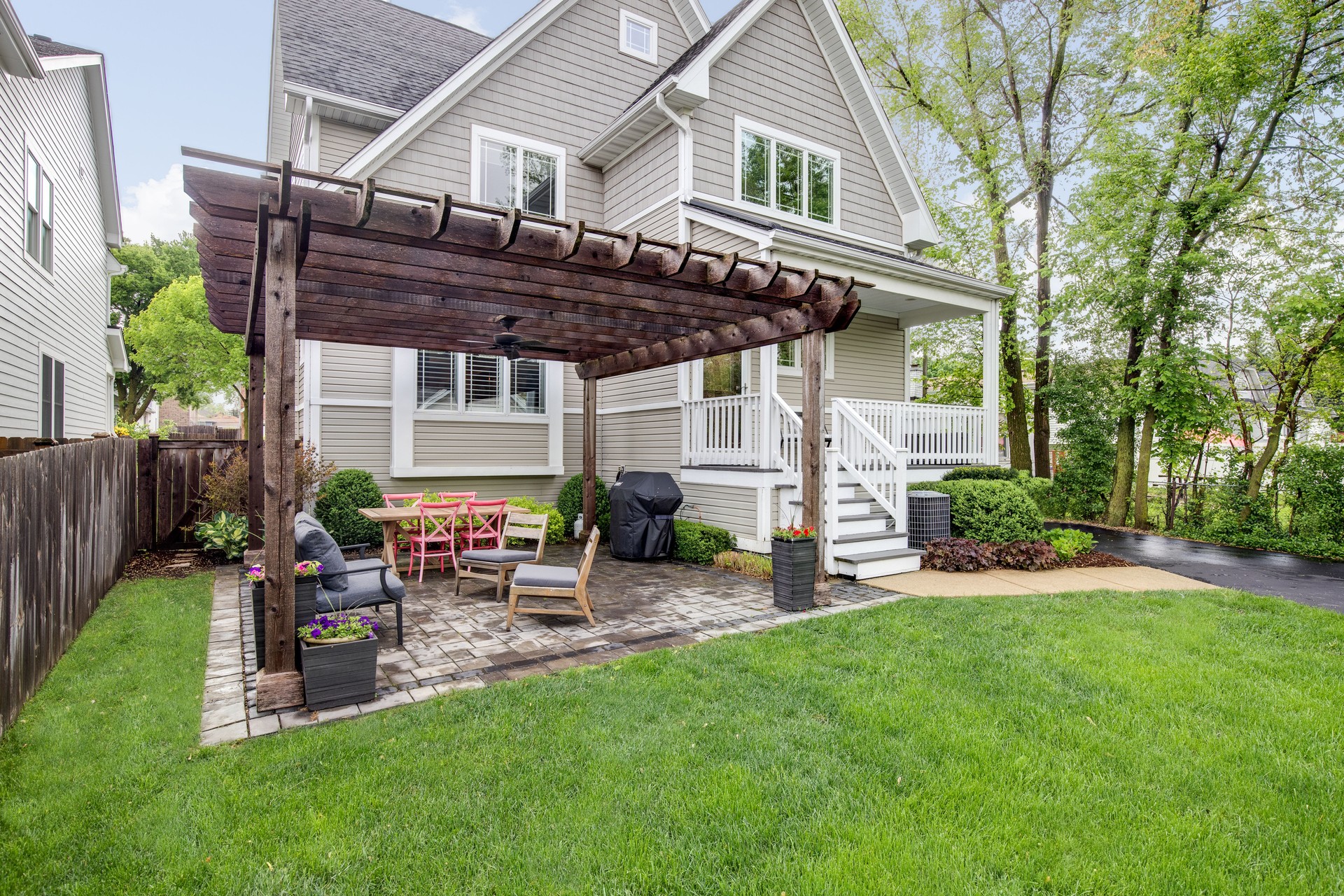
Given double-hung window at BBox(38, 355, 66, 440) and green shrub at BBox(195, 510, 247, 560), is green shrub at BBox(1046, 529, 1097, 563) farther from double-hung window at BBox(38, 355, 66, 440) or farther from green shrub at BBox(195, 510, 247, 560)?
double-hung window at BBox(38, 355, 66, 440)

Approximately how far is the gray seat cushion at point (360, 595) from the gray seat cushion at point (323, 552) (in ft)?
0.26

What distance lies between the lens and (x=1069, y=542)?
29.2 ft

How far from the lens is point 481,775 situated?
3.08m

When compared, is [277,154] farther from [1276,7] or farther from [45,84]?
[1276,7]

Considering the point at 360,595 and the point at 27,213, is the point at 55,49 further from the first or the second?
the point at 360,595

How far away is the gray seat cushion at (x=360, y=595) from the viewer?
4.83m

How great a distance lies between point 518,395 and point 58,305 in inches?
308

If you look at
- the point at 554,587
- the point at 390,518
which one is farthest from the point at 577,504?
the point at 554,587

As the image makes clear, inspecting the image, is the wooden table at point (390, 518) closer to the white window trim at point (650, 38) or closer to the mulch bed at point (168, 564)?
the mulch bed at point (168, 564)

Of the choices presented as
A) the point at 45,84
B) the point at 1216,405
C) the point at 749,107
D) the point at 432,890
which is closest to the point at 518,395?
the point at 749,107

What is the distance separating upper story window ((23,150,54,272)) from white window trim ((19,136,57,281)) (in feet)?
0.07

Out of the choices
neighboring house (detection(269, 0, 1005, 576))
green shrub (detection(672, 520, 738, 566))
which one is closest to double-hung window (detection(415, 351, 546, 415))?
neighboring house (detection(269, 0, 1005, 576))

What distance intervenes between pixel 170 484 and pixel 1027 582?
38.2 feet

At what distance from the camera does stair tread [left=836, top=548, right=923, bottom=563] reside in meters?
7.75
